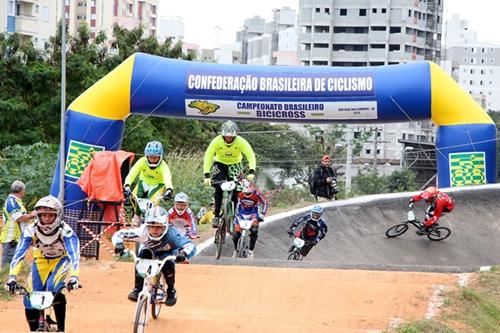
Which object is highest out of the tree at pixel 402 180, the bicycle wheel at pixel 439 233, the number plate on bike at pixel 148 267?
the number plate on bike at pixel 148 267

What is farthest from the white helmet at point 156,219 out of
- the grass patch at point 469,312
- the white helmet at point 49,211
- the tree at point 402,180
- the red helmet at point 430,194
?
the tree at point 402,180

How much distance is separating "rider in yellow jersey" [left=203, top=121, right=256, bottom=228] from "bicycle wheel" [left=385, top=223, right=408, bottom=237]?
21.4ft

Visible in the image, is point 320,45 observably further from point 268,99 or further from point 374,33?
point 268,99

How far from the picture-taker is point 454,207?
2431 centimetres

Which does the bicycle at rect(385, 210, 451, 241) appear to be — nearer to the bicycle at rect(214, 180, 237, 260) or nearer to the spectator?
the bicycle at rect(214, 180, 237, 260)

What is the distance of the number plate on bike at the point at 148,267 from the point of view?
10.8 metres

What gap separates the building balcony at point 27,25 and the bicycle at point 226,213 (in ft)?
176

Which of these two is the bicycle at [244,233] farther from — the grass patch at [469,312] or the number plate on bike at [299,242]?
the grass patch at [469,312]

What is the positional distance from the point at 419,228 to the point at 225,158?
22.6 feet

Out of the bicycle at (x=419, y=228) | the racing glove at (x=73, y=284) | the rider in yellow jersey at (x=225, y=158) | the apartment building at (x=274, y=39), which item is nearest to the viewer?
the racing glove at (x=73, y=284)

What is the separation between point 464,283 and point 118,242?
5910 millimetres

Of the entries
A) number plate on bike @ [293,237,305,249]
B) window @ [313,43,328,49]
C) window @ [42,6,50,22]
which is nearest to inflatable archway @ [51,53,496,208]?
number plate on bike @ [293,237,305,249]

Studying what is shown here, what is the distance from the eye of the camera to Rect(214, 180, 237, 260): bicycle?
1722 centimetres

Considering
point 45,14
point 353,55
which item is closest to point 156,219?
point 45,14
